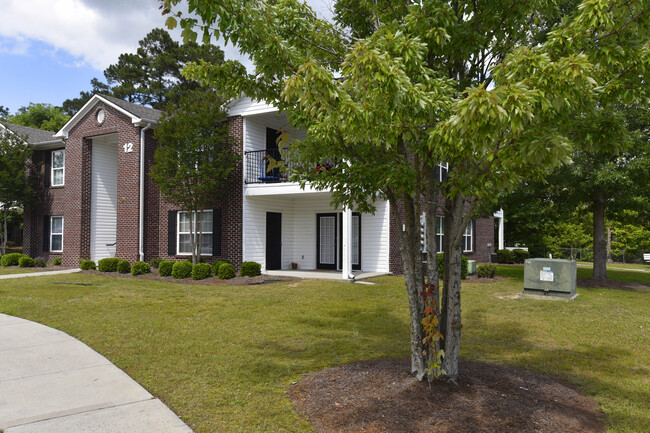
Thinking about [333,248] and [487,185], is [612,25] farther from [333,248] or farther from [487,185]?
[333,248]

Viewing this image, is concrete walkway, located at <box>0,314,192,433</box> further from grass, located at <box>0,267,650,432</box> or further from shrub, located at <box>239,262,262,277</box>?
shrub, located at <box>239,262,262,277</box>

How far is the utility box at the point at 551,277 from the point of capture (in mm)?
11172

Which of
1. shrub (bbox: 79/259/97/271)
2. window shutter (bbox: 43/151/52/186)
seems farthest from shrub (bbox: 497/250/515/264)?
window shutter (bbox: 43/151/52/186)

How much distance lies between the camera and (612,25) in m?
3.36

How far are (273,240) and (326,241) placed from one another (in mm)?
2071

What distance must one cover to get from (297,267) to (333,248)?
1.63 metres

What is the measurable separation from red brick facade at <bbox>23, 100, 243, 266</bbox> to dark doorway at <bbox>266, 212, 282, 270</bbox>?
4.43ft

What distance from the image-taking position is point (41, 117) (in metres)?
43.7

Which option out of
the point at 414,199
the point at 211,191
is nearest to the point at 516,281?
the point at 211,191

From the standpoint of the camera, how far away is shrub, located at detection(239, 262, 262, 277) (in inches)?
581

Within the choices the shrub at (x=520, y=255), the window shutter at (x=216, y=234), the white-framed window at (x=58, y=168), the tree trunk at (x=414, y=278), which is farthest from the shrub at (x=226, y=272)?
the shrub at (x=520, y=255)

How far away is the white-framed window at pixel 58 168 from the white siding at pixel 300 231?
10.5 metres

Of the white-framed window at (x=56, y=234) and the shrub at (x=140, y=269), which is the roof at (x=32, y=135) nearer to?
the white-framed window at (x=56, y=234)

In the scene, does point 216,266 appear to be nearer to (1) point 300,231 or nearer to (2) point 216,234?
(2) point 216,234
